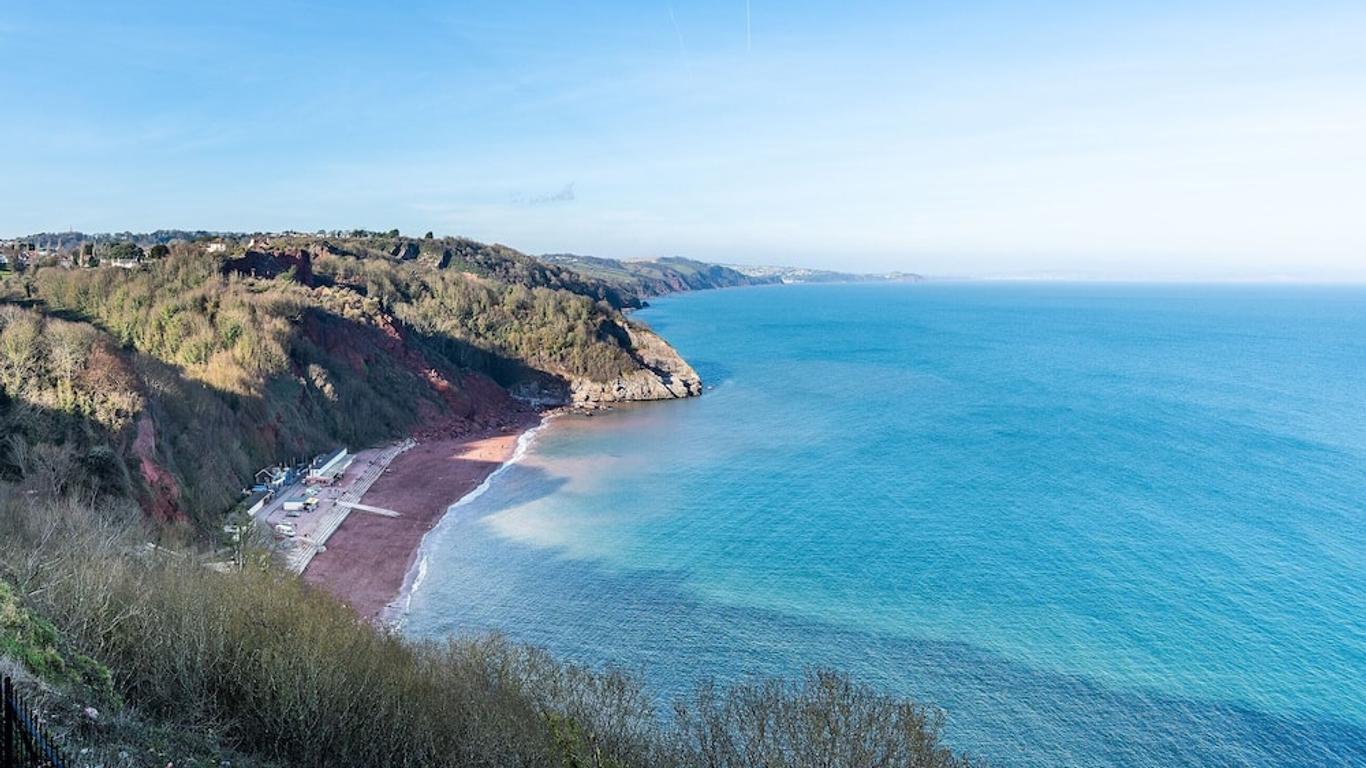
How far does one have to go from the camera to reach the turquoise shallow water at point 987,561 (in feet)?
94.3

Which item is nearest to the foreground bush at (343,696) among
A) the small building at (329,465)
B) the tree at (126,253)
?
the small building at (329,465)

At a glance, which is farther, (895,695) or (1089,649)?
(1089,649)

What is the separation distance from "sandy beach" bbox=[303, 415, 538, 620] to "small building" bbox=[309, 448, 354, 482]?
10.1 ft

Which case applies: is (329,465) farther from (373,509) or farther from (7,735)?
(7,735)

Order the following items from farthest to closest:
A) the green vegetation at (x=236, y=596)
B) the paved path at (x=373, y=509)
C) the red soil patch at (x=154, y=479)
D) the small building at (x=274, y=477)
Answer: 1. the small building at (x=274, y=477)
2. the paved path at (x=373, y=509)
3. the red soil patch at (x=154, y=479)
4. the green vegetation at (x=236, y=596)

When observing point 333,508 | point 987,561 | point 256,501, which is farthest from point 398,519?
point 987,561

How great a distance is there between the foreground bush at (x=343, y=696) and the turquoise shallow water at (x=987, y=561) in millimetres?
10032

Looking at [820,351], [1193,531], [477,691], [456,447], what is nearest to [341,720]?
[477,691]

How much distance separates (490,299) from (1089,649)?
90.5 meters

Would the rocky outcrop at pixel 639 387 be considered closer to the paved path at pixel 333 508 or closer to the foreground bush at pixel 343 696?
the paved path at pixel 333 508

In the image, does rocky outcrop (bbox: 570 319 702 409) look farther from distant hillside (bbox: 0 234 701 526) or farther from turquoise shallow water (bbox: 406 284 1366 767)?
turquoise shallow water (bbox: 406 284 1366 767)

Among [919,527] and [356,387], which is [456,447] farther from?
[919,527]

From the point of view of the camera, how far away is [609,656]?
→ 102 ft

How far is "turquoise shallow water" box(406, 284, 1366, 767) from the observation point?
2875cm
